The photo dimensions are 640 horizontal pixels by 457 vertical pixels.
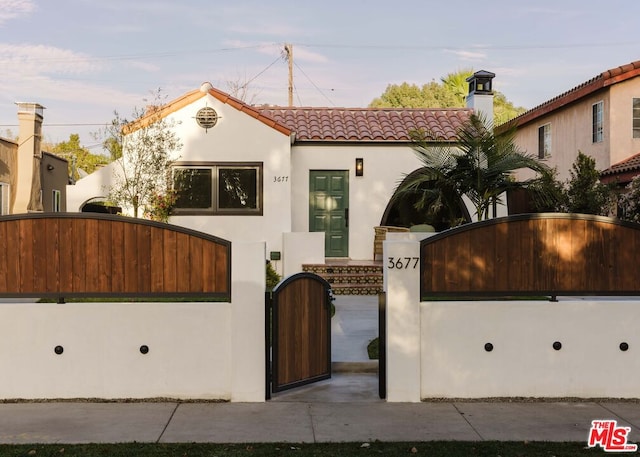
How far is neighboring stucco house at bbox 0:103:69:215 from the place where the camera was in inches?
751

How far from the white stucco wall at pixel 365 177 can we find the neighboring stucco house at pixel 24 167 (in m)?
8.28

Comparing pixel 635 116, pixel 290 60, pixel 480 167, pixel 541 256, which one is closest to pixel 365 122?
pixel 480 167

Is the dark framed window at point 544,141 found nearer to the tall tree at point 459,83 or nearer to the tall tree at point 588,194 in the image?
the tall tree at point 588,194

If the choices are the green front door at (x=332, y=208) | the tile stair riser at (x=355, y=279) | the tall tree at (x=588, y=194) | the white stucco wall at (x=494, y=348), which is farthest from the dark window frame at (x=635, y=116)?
the white stucco wall at (x=494, y=348)

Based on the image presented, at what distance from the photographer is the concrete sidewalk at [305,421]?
6.05m

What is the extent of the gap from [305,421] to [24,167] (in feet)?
53.5

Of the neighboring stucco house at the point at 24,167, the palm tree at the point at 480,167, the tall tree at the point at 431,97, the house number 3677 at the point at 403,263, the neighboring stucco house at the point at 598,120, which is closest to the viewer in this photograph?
the house number 3677 at the point at 403,263

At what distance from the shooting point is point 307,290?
7715mm

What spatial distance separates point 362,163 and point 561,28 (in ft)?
45.9

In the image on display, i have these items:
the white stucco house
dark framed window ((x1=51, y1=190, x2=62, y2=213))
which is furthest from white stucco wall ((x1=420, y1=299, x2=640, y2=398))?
dark framed window ((x1=51, y1=190, x2=62, y2=213))

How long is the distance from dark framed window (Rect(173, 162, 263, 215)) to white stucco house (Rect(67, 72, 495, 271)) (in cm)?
2

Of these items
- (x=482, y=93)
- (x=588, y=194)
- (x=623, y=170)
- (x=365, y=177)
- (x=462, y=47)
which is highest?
(x=462, y=47)

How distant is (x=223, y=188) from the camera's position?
1559 centimetres

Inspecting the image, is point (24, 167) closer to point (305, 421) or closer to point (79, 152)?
point (305, 421)
